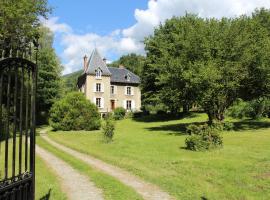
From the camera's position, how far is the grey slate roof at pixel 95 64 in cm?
5397

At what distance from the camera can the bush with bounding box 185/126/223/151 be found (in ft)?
56.1

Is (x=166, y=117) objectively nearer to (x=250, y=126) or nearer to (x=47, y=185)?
(x=250, y=126)

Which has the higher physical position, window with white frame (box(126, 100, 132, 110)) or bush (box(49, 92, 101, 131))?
window with white frame (box(126, 100, 132, 110))

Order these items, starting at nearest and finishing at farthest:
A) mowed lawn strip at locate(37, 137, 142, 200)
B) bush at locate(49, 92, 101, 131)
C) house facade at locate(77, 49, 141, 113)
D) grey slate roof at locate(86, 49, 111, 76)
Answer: mowed lawn strip at locate(37, 137, 142, 200) → bush at locate(49, 92, 101, 131) → grey slate roof at locate(86, 49, 111, 76) → house facade at locate(77, 49, 141, 113)

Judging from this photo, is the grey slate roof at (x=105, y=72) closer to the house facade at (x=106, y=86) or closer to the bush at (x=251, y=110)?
the house facade at (x=106, y=86)

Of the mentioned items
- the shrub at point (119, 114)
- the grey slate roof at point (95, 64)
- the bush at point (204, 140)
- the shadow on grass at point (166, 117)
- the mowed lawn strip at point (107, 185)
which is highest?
the grey slate roof at point (95, 64)

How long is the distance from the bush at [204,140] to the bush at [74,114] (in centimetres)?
1639

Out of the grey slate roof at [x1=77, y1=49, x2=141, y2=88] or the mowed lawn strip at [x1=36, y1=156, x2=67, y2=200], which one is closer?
the mowed lawn strip at [x1=36, y1=156, x2=67, y2=200]

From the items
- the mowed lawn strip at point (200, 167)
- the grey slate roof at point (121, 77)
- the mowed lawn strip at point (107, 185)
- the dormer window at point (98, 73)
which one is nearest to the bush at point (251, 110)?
the mowed lawn strip at point (200, 167)

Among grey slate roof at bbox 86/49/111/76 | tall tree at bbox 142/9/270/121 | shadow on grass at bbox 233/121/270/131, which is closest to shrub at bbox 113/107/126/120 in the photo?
grey slate roof at bbox 86/49/111/76

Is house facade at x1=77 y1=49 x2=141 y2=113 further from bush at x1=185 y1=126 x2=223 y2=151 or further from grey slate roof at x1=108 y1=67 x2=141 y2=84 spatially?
bush at x1=185 y1=126 x2=223 y2=151

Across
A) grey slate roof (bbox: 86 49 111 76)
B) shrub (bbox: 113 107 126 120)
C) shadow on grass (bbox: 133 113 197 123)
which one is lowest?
shadow on grass (bbox: 133 113 197 123)

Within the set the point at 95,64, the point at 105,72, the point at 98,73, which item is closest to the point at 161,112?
the point at 105,72

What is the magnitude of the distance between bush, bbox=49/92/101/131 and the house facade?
1888 centimetres
